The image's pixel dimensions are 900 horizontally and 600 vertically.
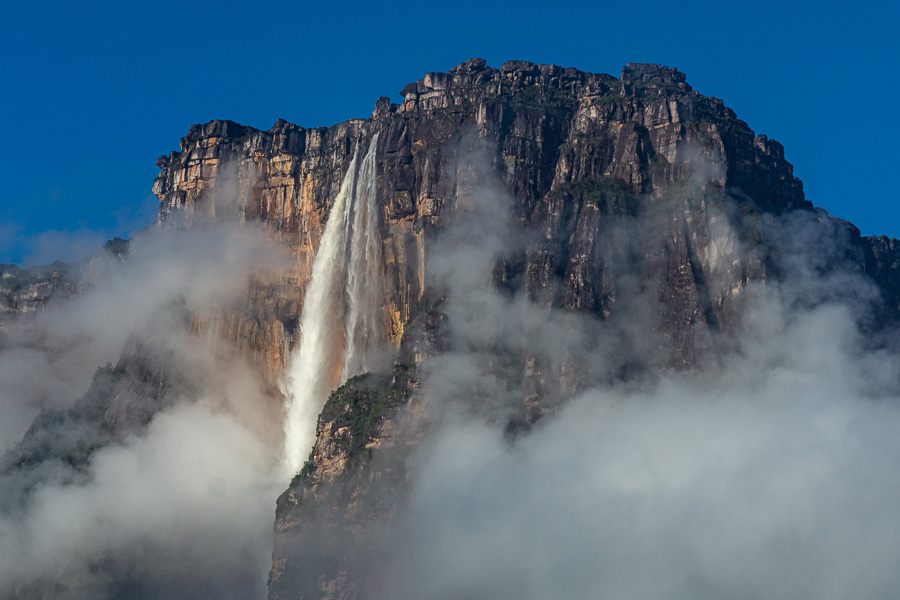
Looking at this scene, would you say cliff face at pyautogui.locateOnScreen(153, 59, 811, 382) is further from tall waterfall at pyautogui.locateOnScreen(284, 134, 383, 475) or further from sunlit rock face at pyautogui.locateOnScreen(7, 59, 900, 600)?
tall waterfall at pyautogui.locateOnScreen(284, 134, 383, 475)

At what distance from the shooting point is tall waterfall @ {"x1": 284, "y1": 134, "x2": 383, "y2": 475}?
186000 millimetres

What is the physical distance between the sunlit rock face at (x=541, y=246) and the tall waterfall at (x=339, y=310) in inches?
68.4

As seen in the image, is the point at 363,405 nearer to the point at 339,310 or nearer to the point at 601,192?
the point at 339,310

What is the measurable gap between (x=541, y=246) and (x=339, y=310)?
26.5 metres

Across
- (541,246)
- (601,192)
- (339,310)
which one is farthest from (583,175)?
(339,310)

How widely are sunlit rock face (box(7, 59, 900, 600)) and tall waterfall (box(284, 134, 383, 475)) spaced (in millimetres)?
1737

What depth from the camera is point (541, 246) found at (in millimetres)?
176000

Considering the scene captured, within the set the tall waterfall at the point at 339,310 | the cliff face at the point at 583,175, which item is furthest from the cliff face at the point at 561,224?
the tall waterfall at the point at 339,310

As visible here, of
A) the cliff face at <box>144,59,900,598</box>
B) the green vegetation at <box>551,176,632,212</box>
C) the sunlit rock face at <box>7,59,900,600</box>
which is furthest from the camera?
the green vegetation at <box>551,176,632,212</box>

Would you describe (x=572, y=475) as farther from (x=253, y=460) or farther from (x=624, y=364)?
(x=253, y=460)

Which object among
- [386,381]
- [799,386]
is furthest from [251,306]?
[799,386]

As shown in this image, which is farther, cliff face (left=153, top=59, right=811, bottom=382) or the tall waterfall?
the tall waterfall

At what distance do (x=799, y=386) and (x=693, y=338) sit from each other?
11.0 meters

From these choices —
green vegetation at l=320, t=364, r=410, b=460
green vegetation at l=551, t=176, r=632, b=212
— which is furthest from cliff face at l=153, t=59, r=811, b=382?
green vegetation at l=320, t=364, r=410, b=460
